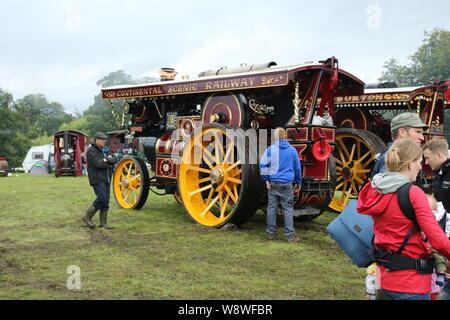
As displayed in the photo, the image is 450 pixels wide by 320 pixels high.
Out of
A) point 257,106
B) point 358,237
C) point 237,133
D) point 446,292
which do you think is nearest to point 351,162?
point 257,106

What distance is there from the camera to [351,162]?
8586 millimetres

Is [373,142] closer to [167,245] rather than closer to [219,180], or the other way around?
[219,180]

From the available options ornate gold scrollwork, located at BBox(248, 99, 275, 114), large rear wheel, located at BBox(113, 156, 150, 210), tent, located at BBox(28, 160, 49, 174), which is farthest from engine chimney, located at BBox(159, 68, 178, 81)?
tent, located at BBox(28, 160, 49, 174)

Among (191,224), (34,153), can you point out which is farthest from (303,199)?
(34,153)

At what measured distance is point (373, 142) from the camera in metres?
7.89

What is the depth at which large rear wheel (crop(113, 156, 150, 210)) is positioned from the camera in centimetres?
793

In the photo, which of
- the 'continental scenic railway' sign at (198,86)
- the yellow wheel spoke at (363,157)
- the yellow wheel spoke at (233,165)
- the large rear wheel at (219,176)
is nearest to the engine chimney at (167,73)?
the 'continental scenic railway' sign at (198,86)

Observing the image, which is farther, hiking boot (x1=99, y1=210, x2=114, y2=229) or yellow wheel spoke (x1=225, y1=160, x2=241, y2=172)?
hiking boot (x1=99, y1=210, x2=114, y2=229)

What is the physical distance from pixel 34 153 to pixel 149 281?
2469 centimetres

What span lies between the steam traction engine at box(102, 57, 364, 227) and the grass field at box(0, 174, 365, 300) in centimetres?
48

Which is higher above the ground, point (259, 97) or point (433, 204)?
point (259, 97)

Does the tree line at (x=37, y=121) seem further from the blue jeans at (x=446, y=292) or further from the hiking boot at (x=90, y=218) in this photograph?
the blue jeans at (x=446, y=292)

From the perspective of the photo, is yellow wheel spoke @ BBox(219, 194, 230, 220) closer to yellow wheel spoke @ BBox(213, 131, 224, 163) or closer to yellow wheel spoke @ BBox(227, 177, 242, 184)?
yellow wheel spoke @ BBox(227, 177, 242, 184)

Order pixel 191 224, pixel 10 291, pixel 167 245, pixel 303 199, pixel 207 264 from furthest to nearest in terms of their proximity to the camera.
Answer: pixel 191 224 → pixel 303 199 → pixel 167 245 → pixel 207 264 → pixel 10 291
